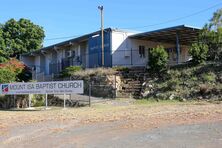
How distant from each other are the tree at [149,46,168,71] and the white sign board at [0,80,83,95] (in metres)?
5.54

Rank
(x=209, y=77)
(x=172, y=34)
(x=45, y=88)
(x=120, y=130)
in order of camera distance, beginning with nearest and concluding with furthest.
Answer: (x=120, y=130) → (x=209, y=77) → (x=45, y=88) → (x=172, y=34)

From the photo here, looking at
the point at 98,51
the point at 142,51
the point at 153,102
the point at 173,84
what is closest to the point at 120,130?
the point at 153,102

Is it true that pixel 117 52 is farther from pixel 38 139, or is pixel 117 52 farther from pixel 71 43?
pixel 38 139

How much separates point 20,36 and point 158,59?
33.0 m

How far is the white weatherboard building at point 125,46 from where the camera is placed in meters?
29.7

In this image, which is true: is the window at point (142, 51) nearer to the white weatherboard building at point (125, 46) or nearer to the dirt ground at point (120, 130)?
the white weatherboard building at point (125, 46)

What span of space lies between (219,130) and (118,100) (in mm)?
11384

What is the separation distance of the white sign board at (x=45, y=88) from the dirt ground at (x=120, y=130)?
15.7 feet

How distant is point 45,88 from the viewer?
70.4ft

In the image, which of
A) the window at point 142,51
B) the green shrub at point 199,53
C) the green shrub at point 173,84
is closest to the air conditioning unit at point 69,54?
the window at point 142,51

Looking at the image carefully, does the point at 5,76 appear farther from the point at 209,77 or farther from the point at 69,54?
the point at 209,77

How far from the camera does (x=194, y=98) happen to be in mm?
19531

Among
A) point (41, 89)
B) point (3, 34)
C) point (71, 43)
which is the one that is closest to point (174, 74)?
point (41, 89)

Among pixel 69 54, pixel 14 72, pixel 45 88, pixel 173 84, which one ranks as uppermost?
pixel 69 54
